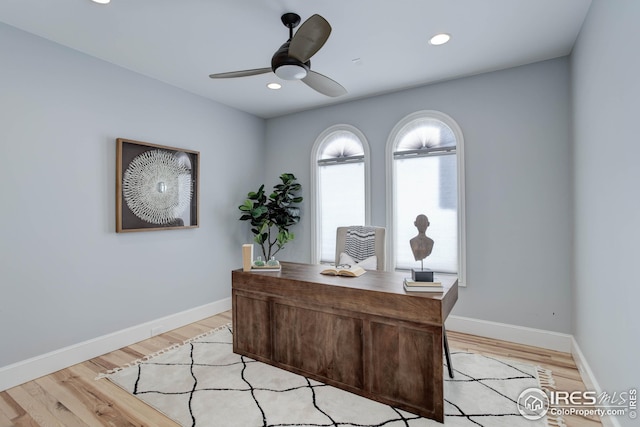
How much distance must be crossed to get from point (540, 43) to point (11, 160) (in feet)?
14.2

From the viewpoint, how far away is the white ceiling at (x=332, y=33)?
86.7 inches

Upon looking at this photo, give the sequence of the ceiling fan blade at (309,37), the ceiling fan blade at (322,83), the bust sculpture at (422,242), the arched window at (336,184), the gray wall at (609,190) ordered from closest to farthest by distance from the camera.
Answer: the gray wall at (609,190) < the ceiling fan blade at (309,37) < the bust sculpture at (422,242) < the ceiling fan blade at (322,83) < the arched window at (336,184)

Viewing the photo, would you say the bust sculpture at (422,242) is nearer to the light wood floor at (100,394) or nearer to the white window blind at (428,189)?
the light wood floor at (100,394)

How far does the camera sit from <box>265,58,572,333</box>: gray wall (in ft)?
9.65

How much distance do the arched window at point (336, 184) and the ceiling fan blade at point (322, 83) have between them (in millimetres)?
1473

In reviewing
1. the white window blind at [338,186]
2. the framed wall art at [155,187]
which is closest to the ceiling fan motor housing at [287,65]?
the framed wall art at [155,187]

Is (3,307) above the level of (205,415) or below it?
above

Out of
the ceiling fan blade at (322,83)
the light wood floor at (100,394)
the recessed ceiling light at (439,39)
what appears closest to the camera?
the light wood floor at (100,394)

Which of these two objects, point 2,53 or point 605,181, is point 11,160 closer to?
point 2,53

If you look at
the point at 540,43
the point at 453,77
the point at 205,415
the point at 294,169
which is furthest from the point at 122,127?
the point at 540,43

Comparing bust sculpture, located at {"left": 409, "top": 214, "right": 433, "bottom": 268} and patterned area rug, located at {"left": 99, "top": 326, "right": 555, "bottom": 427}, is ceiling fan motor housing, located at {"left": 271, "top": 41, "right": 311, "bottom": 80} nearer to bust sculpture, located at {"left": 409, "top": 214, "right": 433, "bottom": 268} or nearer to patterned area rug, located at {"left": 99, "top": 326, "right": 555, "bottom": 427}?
bust sculpture, located at {"left": 409, "top": 214, "right": 433, "bottom": 268}

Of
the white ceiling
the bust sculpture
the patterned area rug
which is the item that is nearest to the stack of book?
the bust sculpture

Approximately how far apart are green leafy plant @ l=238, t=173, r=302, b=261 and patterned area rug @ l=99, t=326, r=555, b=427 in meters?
1.85

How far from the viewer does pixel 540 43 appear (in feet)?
8.80
